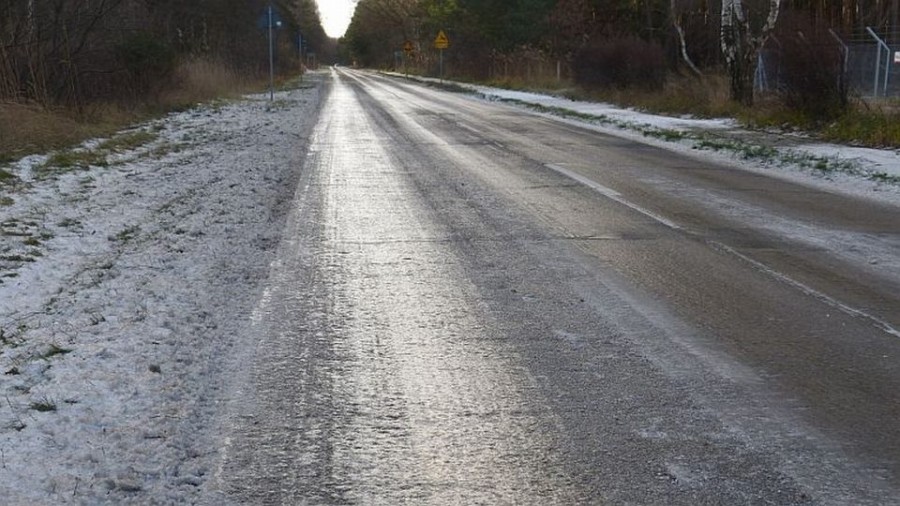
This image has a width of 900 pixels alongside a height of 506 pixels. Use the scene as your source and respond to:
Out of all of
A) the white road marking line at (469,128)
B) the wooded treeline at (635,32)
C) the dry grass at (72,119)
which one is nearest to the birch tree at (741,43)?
the wooded treeline at (635,32)

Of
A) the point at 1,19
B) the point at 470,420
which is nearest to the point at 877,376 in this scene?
the point at 470,420

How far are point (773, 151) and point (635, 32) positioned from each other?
976 inches

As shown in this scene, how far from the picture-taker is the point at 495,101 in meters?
31.8

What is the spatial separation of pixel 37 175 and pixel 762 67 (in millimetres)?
17262

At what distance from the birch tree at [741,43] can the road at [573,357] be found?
484 inches

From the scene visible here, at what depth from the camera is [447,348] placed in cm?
437

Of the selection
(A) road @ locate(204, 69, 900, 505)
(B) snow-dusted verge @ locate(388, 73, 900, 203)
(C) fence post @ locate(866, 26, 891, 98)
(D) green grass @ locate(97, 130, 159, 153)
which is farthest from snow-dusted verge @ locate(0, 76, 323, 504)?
(C) fence post @ locate(866, 26, 891, 98)

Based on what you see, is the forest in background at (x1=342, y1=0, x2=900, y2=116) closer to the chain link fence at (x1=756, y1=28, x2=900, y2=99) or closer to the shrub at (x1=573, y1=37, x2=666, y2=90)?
the shrub at (x1=573, y1=37, x2=666, y2=90)

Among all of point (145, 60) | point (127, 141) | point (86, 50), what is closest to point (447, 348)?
point (127, 141)

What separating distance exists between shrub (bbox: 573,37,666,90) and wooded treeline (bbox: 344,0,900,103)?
3 cm

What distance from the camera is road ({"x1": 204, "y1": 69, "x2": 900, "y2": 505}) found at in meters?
3.04

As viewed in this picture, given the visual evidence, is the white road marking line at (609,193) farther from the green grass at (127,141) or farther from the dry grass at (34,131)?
the dry grass at (34,131)

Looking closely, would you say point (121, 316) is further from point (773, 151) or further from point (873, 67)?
point (873, 67)

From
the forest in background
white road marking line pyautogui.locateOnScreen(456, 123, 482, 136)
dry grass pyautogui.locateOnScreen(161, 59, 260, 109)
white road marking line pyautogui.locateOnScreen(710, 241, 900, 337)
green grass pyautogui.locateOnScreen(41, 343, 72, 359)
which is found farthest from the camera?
dry grass pyautogui.locateOnScreen(161, 59, 260, 109)
